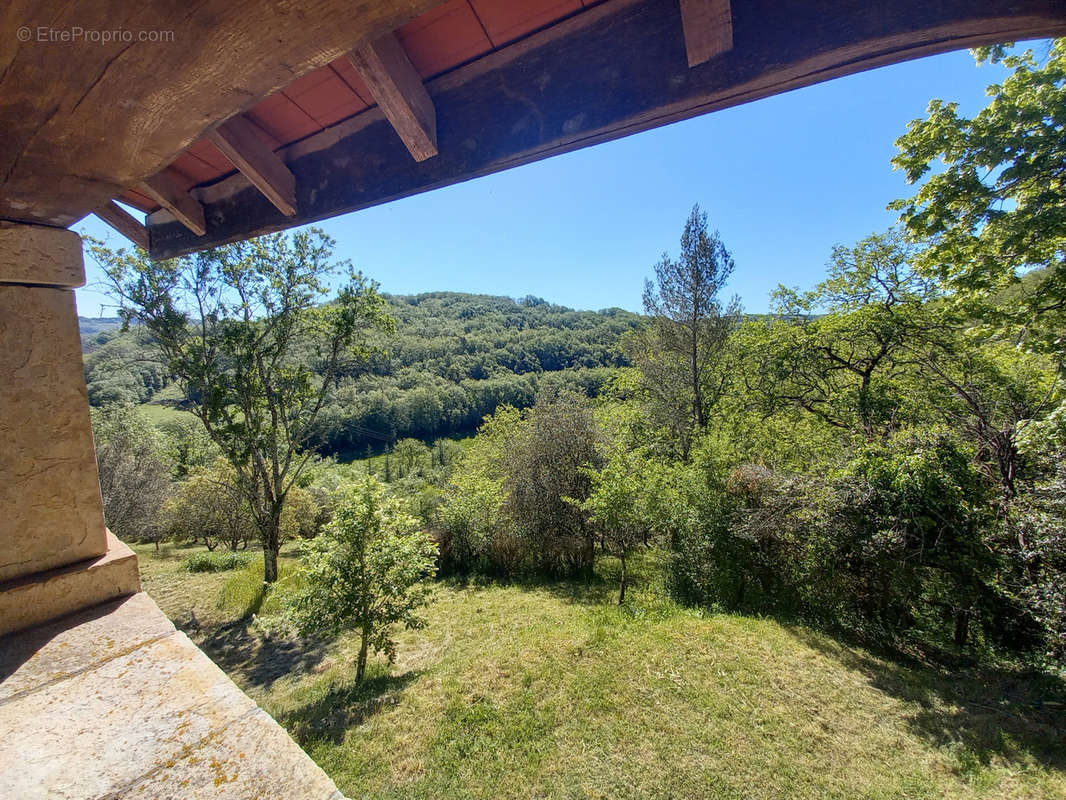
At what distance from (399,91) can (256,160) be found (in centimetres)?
87

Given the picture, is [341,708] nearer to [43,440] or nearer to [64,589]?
[64,589]

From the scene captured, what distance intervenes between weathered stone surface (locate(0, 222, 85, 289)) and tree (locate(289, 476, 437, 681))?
5.36 metres

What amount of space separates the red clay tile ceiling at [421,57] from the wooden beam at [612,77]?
42 millimetres

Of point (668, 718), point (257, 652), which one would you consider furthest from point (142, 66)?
point (257, 652)

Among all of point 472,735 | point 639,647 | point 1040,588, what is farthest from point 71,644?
point 1040,588

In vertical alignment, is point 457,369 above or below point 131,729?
above

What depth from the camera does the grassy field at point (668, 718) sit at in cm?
410

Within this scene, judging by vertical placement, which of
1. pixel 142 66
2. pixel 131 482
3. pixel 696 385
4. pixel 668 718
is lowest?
pixel 668 718

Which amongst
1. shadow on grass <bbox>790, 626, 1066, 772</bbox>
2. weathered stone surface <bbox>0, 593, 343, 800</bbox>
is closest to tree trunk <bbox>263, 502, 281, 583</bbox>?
weathered stone surface <bbox>0, 593, 343, 800</bbox>

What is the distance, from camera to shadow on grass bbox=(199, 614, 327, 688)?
25.4 feet

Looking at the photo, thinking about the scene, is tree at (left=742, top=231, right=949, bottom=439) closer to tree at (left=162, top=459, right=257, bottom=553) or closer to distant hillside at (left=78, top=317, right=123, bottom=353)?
distant hillside at (left=78, top=317, right=123, bottom=353)

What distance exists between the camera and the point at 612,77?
1362mm

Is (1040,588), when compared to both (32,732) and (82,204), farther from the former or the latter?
(82,204)

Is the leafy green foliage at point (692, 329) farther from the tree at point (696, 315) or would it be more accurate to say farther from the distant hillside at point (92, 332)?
the distant hillside at point (92, 332)
